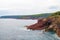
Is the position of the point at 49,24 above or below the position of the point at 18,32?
above

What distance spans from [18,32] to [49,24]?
27.2 inches

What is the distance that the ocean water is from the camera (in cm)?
283

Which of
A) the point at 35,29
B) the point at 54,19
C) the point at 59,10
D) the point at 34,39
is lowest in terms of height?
the point at 34,39

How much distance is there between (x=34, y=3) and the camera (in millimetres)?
3002

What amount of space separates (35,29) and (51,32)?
345 millimetres

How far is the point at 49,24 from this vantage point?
2814 mm

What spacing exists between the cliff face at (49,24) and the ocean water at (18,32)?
0.28 feet

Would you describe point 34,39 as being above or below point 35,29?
below

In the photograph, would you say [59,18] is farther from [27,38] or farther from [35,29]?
[27,38]

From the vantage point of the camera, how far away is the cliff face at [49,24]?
9.07 ft

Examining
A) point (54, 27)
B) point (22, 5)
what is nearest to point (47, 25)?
point (54, 27)

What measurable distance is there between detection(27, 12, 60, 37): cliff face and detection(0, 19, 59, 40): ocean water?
85mm

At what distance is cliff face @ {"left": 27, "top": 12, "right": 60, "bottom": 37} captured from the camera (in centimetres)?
276

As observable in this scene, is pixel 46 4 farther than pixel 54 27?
Yes
